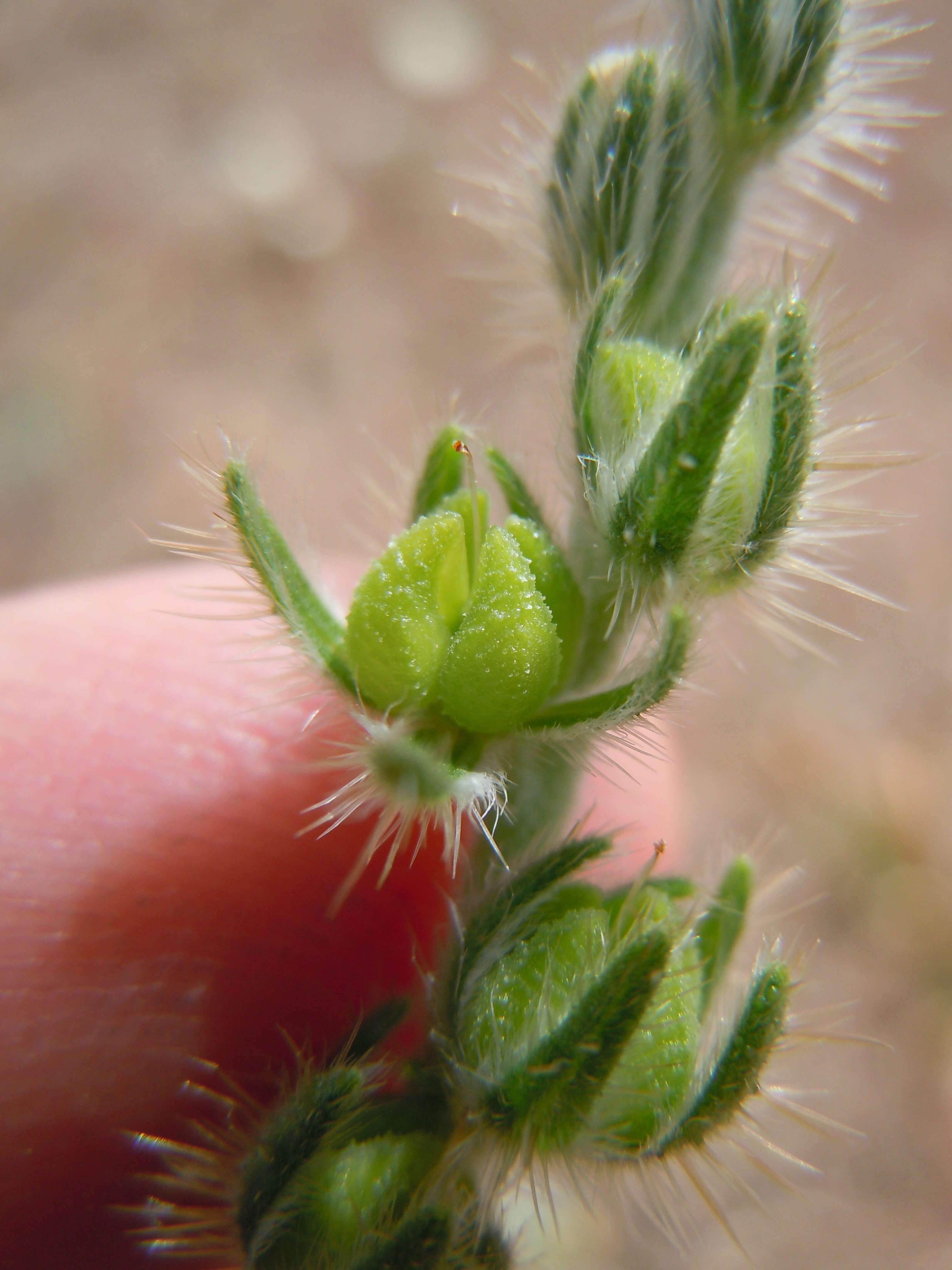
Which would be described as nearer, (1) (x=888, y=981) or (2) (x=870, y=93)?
(2) (x=870, y=93)

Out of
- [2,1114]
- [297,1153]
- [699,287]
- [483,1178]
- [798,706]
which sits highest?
[798,706]

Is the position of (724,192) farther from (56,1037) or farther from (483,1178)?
(56,1037)

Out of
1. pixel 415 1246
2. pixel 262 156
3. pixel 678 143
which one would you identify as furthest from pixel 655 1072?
pixel 262 156

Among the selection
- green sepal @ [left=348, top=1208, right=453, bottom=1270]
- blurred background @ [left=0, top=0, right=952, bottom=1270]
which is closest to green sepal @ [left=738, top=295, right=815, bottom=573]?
green sepal @ [left=348, top=1208, right=453, bottom=1270]

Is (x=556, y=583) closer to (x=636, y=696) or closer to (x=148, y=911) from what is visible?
(x=636, y=696)

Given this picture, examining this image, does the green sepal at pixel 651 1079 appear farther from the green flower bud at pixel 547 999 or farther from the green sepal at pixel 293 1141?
the green sepal at pixel 293 1141

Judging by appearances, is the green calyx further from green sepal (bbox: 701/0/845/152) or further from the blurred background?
the blurred background

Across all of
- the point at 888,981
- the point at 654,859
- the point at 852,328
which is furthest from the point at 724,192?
the point at 852,328
